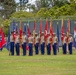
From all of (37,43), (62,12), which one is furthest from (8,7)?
(37,43)

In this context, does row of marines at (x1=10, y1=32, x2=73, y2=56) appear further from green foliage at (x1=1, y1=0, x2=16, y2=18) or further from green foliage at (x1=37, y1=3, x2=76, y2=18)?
green foliage at (x1=1, y1=0, x2=16, y2=18)

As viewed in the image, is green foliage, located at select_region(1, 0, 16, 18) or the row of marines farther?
green foliage, located at select_region(1, 0, 16, 18)

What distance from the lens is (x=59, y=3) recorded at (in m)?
77.2

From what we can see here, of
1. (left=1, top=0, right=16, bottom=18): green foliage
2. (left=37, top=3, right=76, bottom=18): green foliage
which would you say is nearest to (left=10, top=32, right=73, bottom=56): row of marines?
(left=37, top=3, right=76, bottom=18): green foliage

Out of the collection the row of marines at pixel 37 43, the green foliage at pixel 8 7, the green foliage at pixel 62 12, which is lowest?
the row of marines at pixel 37 43

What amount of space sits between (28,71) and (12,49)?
14.4 meters

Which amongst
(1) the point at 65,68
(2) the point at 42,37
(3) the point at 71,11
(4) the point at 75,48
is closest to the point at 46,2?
(3) the point at 71,11

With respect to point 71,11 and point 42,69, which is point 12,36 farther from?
point 71,11

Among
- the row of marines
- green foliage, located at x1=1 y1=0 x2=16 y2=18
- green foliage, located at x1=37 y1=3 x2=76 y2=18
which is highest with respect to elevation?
green foliage, located at x1=1 y1=0 x2=16 y2=18

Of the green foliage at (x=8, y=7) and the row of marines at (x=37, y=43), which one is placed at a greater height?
the green foliage at (x=8, y=7)

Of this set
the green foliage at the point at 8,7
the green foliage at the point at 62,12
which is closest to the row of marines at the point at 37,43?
the green foliage at the point at 62,12

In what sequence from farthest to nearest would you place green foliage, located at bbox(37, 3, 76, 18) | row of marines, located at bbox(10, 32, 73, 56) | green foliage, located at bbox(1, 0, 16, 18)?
green foliage, located at bbox(1, 0, 16, 18), green foliage, located at bbox(37, 3, 76, 18), row of marines, located at bbox(10, 32, 73, 56)

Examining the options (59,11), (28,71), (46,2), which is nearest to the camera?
(28,71)

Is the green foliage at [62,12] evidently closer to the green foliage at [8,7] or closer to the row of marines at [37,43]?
the green foliage at [8,7]
